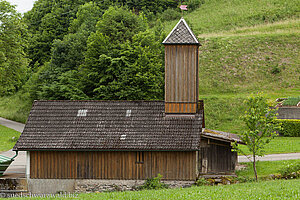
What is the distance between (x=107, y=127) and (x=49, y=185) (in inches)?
179

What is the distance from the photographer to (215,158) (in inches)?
1011

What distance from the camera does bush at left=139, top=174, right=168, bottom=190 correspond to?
23.3 meters

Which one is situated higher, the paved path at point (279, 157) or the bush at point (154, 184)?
the paved path at point (279, 157)

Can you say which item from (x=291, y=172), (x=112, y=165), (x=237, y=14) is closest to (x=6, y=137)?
(x=112, y=165)

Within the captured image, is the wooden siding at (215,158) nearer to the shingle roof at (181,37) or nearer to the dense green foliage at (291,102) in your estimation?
the shingle roof at (181,37)

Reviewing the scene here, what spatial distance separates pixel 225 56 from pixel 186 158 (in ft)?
115

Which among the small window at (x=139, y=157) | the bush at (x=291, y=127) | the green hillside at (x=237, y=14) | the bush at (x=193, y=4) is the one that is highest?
the bush at (x=193, y=4)

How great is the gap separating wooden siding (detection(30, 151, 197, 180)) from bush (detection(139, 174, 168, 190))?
350 millimetres

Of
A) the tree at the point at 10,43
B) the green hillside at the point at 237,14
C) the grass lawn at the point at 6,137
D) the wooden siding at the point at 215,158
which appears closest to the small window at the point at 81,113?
the wooden siding at the point at 215,158

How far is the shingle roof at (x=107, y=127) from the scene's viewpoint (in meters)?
23.9

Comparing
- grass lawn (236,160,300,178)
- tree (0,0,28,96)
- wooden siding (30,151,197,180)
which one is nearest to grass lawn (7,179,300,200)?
wooden siding (30,151,197,180)

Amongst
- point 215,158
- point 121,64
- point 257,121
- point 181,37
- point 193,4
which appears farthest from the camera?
point 193,4

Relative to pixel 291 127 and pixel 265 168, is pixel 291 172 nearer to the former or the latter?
pixel 265 168

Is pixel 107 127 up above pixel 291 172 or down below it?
above
